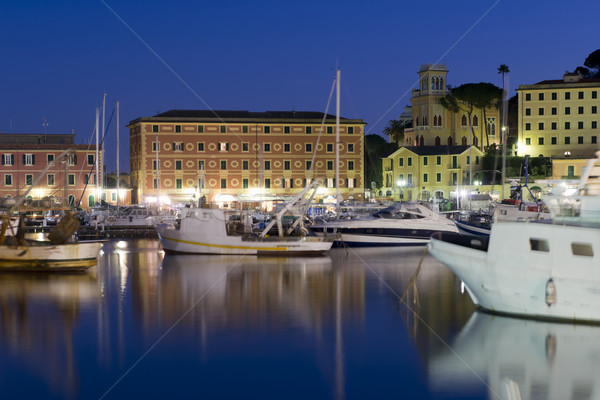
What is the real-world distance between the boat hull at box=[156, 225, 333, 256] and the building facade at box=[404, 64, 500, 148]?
73.7 metres

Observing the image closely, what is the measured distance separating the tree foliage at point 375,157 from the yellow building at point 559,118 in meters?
19.3

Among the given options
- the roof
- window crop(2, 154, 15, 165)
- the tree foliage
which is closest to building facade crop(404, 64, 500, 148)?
the tree foliage

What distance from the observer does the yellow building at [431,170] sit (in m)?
106

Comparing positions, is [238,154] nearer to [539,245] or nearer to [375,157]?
[375,157]

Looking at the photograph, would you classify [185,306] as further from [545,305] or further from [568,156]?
[568,156]

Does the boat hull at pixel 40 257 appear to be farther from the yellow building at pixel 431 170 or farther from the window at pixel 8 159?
the yellow building at pixel 431 170

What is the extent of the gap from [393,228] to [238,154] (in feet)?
163

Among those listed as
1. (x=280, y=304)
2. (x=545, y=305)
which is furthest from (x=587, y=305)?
(x=280, y=304)

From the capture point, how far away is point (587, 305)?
21.3 m

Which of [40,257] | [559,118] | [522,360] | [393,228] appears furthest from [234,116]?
[522,360]

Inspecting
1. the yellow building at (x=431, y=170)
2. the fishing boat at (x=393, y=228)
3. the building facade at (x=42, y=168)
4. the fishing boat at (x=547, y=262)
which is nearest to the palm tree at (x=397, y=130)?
the yellow building at (x=431, y=170)

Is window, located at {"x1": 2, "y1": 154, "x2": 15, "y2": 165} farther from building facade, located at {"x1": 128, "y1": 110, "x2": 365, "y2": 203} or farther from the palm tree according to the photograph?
the palm tree

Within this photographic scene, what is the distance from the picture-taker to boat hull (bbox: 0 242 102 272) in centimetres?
3422

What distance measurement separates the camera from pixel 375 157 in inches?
4975
